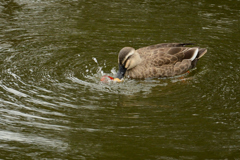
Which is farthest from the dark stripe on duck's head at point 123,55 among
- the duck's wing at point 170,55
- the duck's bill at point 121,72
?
the duck's wing at point 170,55

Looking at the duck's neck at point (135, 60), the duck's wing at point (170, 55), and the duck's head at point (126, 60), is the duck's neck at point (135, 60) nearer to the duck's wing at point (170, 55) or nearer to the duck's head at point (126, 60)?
the duck's head at point (126, 60)

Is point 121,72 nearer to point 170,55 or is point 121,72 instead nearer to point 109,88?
point 109,88

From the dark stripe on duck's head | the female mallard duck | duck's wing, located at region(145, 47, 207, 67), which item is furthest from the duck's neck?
the dark stripe on duck's head

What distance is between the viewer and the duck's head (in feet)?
28.4

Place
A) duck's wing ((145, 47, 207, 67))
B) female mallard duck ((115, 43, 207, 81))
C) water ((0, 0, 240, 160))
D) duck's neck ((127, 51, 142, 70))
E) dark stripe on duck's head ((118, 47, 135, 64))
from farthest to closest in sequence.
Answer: duck's wing ((145, 47, 207, 67)), duck's neck ((127, 51, 142, 70)), female mallard duck ((115, 43, 207, 81)), dark stripe on duck's head ((118, 47, 135, 64)), water ((0, 0, 240, 160))

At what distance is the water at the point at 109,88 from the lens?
5.71 m

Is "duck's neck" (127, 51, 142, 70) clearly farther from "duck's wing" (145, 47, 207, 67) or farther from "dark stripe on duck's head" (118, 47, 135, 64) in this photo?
"dark stripe on duck's head" (118, 47, 135, 64)

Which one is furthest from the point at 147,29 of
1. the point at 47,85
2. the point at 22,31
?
the point at 47,85

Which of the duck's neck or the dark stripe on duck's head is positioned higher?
the dark stripe on duck's head

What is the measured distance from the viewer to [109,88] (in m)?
8.04

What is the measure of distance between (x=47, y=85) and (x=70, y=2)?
7131 millimetres

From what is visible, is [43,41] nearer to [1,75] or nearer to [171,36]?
[1,75]

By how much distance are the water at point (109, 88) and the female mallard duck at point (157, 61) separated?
10.3 inches

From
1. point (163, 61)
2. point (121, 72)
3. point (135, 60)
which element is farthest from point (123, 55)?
point (163, 61)
